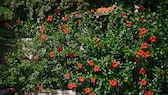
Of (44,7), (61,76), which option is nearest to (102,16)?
(44,7)

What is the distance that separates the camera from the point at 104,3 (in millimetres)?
10391

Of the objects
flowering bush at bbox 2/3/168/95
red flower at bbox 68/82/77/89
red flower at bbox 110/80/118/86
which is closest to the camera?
red flower at bbox 110/80/118/86

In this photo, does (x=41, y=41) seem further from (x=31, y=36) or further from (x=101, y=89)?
(x=101, y=89)

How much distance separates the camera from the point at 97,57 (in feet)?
26.9

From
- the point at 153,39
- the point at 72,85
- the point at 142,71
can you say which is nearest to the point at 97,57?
the point at 72,85

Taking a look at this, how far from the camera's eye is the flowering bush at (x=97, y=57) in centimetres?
762

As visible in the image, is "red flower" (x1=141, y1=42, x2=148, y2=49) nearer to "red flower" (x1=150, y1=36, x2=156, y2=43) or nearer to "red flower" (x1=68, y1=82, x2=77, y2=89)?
"red flower" (x1=150, y1=36, x2=156, y2=43)

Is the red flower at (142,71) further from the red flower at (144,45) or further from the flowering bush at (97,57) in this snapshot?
the red flower at (144,45)

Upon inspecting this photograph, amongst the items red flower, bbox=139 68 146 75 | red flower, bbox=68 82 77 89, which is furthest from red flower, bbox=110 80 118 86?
red flower, bbox=68 82 77 89

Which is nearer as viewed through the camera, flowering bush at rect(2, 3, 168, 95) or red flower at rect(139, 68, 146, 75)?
red flower at rect(139, 68, 146, 75)

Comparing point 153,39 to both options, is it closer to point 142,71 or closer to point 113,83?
point 142,71

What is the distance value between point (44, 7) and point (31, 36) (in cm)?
117

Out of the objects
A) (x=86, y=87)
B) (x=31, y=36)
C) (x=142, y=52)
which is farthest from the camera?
(x=31, y=36)

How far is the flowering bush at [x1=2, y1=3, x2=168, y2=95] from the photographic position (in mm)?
7621
